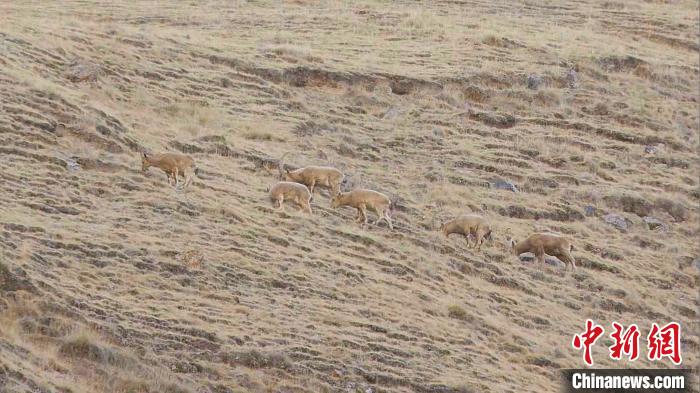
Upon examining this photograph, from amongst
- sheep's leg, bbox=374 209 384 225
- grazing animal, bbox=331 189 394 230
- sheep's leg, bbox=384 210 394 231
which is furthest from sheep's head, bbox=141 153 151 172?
sheep's leg, bbox=384 210 394 231

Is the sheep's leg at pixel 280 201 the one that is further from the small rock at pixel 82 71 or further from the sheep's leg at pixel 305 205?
the small rock at pixel 82 71

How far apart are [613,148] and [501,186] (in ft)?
19.5

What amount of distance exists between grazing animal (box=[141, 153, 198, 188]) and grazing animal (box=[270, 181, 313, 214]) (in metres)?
2.02

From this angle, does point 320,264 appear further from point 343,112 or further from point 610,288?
point 343,112

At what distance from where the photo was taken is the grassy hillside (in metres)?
19.8

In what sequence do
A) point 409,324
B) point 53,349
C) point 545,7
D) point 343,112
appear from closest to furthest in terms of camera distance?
point 53,349, point 409,324, point 343,112, point 545,7

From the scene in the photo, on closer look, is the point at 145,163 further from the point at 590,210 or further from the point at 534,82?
the point at 534,82

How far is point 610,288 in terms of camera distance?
25.6 meters

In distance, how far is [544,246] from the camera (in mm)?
25734

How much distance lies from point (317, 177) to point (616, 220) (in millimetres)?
8534

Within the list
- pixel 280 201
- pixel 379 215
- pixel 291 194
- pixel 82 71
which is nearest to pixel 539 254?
pixel 379 215

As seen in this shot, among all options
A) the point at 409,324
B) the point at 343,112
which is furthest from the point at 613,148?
the point at 409,324

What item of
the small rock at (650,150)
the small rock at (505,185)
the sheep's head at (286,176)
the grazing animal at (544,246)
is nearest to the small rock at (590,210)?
the small rock at (505,185)

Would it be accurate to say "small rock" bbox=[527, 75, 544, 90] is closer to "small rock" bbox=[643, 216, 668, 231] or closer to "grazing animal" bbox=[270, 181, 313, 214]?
"small rock" bbox=[643, 216, 668, 231]
